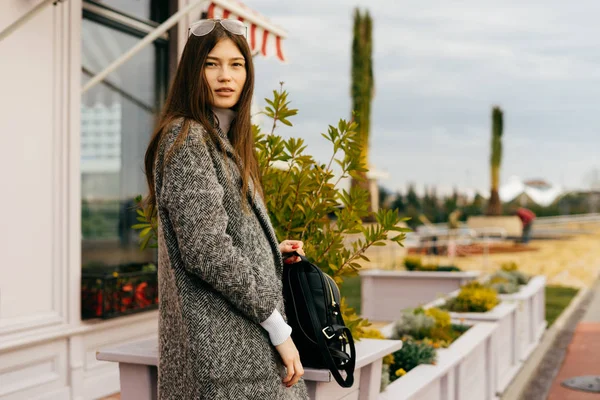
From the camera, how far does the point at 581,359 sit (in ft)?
25.1

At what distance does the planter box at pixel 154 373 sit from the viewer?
2.54 meters

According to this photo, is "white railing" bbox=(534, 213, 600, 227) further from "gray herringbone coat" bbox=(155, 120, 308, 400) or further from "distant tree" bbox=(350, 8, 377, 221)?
"gray herringbone coat" bbox=(155, 120, 308, 400)

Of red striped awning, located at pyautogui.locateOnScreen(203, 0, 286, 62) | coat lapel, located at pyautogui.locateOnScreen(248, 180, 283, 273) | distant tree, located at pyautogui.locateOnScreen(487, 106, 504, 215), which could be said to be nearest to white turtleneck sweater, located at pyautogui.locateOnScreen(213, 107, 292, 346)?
coat lapel, located at pyautogui.locateOnScreen(248, 180, 283, 273)

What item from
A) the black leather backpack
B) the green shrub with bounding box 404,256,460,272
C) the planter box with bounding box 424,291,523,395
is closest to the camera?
the black leather backpack

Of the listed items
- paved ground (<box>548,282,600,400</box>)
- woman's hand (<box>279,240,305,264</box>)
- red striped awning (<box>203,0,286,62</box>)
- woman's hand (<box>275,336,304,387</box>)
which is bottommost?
paved ground (<box>548,282,600,400</box>)

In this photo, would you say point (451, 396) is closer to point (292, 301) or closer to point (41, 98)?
point (292, 301)

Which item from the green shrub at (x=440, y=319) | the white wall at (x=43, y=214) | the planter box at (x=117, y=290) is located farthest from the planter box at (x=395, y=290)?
the white wall at (x=43, y=214)

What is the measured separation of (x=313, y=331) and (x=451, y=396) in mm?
2501

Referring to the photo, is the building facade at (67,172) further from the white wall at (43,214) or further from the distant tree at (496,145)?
the distant tree at (496,145)

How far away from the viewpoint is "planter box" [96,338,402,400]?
2.54 m

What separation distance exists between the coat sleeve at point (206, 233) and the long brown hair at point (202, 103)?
121 millimetres

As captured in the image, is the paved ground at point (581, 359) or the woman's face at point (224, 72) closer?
the woman's face at point (224, 72)

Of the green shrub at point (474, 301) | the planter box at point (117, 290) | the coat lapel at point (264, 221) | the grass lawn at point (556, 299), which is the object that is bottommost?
the grass lawn at point (556, 299)

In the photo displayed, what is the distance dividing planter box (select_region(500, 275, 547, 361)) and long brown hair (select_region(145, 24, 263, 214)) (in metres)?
5.62
